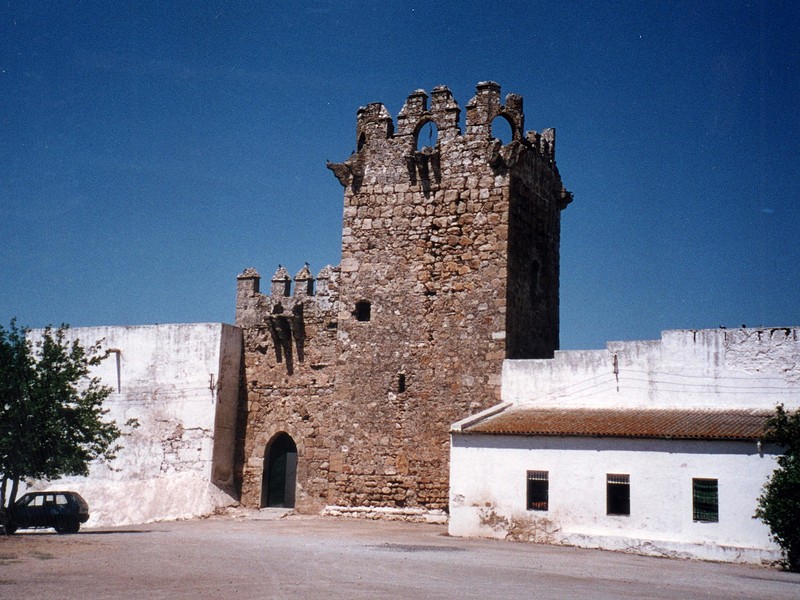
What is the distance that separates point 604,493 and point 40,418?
11.8 m

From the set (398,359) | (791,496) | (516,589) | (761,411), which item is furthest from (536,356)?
(516,589)

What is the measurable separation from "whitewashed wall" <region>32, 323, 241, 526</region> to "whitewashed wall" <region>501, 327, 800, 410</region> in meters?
7.74

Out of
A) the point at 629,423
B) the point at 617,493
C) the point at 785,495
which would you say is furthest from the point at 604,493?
the point at 785,495

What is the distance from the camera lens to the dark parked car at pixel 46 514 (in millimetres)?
19422

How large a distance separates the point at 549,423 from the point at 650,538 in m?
3.02

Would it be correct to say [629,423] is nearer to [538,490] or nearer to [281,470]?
[538,490]

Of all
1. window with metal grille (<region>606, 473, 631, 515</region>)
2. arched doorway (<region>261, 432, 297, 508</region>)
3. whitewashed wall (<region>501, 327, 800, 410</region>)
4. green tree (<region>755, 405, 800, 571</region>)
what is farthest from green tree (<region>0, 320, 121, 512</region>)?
green tree (<region>755, 405, 800, 571</region>)

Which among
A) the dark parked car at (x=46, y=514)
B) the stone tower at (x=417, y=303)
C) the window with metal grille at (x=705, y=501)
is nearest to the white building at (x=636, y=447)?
the window with metal grille at (x=705, y=501)

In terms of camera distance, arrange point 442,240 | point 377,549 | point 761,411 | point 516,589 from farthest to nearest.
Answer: point 442,240
point 761,411
point 377,549
point 516,589

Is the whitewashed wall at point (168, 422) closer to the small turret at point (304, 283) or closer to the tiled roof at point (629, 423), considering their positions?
the small turret at point (304, 283)

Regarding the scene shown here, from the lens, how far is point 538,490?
1816cm

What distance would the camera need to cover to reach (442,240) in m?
21.6

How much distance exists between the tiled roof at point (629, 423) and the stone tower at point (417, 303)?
5.24 feet

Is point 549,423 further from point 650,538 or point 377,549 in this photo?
point 377,549
